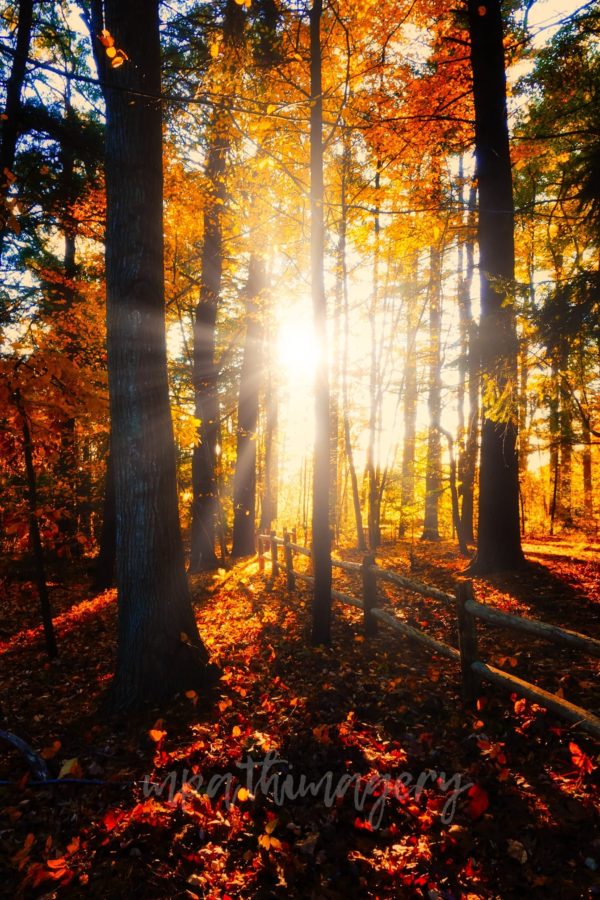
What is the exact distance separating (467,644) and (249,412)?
10121mm

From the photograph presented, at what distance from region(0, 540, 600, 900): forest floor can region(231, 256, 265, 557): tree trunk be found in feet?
25.1

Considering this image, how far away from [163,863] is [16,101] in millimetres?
11703

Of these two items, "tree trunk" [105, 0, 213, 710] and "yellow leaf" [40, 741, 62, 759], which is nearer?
"yellow leaf" [40, 741, 62, 759]

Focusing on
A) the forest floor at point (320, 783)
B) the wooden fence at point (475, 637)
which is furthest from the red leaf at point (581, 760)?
the wooden fence at point (475, 637)

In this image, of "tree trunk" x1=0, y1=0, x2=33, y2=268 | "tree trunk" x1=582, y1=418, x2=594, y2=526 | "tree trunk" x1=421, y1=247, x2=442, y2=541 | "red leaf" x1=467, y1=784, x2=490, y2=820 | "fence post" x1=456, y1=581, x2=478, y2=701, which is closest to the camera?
"red leaf" x1=467, y1=784, x2=490, y2=820

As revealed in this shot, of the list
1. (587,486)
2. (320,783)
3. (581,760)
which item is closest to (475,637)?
(581,760)

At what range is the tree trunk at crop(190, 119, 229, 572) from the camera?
11.5m

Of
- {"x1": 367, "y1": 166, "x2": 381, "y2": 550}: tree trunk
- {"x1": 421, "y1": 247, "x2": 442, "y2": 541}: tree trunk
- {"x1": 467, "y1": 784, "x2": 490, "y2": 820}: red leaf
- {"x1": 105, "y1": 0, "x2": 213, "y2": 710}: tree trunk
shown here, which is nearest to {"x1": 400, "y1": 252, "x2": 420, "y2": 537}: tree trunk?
{"x1": 421, "y1": 247, "x2": 442, "y2": 541}: tree trunk

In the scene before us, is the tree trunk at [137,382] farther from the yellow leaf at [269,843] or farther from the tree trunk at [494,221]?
the tree trunk at [494,221]

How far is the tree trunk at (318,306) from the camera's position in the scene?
19.2ft

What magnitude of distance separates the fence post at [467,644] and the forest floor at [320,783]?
20 cm

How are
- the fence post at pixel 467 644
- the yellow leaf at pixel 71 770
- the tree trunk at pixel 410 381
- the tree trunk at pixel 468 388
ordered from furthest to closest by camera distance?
the tree trunk at pixel 410 381 → the tree trunk at pixel 468 388 → the fence post at pixel 467 644 → the yellow leaf at pixel 71 770

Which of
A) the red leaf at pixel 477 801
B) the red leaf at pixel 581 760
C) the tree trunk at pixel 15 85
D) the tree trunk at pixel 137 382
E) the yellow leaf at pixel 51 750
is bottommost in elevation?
the yellow leaf at pixel 51 750

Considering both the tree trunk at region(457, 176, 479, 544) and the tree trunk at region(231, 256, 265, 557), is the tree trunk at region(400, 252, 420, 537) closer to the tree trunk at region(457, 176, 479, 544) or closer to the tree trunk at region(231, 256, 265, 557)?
the tree trunk at region(457, 176, 479, 544)
